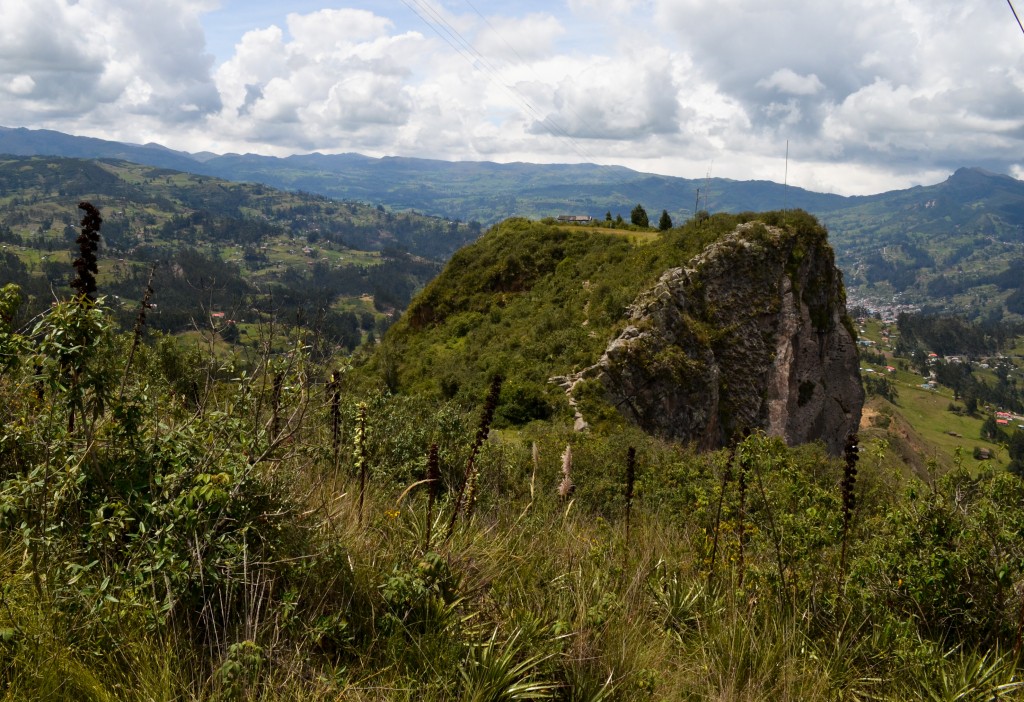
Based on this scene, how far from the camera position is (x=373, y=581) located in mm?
3572

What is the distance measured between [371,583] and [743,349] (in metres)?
24.9

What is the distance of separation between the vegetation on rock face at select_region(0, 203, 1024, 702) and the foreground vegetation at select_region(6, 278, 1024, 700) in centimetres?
2

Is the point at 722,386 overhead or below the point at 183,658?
below

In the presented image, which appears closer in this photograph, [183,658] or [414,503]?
[183,658]

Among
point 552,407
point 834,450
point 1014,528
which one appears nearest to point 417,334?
point 552,407

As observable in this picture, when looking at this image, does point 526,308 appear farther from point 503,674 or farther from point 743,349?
point 503,674

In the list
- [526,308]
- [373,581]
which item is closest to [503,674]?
[373,581]

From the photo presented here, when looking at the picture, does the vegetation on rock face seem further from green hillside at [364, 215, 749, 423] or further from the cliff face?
the cliff face

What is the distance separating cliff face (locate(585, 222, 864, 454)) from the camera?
21859 millimetres

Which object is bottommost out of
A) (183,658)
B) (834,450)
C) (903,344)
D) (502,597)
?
(903,344)

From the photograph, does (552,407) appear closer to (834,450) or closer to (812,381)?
(812,381)

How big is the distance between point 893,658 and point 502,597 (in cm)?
251

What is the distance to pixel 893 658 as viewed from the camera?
374cm

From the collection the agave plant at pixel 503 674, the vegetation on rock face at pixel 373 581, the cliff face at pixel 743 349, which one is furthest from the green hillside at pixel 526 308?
the agave plant at pixel 503 674
